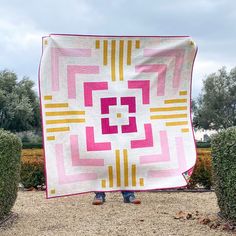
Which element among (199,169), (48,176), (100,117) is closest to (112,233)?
(48,176)

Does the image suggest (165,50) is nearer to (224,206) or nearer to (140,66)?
(140,66)

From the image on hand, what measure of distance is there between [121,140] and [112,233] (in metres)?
1.60

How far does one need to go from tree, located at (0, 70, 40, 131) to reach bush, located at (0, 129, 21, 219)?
37.9 metres

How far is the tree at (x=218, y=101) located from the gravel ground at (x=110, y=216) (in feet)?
126

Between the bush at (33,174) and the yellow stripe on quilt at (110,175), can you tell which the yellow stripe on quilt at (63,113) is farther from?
the bush at (33,174)

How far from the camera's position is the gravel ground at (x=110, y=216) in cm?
A: 566

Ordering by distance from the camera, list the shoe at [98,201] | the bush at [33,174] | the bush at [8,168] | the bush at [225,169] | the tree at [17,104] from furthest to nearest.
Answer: the tree at [17,104], the bush at [33,174], the shoe at [98,201], the bush at [8,168], the bush at [225,169]

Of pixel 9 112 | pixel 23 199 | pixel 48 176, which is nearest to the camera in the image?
pixel 48 176

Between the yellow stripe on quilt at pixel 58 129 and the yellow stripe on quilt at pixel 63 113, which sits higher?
the yellow stripe on quilt at pixel 63 113

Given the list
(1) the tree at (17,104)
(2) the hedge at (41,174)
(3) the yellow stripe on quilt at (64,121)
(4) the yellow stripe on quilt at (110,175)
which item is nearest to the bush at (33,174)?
(2) the hedge at (41,174)

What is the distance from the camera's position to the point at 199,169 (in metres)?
9.91

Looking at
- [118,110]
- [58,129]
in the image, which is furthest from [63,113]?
[118,110]

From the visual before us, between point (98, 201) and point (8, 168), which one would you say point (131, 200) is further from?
point (8, 168)

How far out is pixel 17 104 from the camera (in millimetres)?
44344
